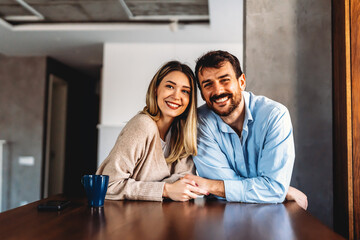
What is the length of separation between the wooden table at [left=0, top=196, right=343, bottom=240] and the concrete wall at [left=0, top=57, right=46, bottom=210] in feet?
14.3

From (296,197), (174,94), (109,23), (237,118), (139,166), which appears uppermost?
(109,23)

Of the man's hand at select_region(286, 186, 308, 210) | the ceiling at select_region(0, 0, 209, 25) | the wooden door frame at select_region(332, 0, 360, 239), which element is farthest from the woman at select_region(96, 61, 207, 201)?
the ceiling at select_region(0, 0, 209, 25)

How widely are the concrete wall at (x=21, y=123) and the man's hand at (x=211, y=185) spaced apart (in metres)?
4.37

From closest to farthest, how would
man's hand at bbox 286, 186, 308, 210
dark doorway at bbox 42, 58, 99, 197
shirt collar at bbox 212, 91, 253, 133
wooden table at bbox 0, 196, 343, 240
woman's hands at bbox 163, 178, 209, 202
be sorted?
wooden table at bbox 0, 196, 343, 240, woman's hands at bbox 163, 178, 209, 202, man's hand at bbox 286, 186, 308, 210, shirt collar at bbox 212, 91, 253, 133, dark doorway at bbox 42, 58, 99, 197

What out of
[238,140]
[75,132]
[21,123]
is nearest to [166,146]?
[238,140]

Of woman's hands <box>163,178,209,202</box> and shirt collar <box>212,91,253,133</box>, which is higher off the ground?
shirt collar <box>212,91,253,133</box>

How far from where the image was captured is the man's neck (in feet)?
5.10

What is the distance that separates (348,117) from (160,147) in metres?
0.83

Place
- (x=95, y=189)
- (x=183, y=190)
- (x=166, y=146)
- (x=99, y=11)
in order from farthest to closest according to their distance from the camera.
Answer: (x=99, y=11)
(x=166, y=146)
(x=183, y=190)
(x=95, y=189)

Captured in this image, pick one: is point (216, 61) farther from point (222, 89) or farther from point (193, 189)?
point (193, 189)

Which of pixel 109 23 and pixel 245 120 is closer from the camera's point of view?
pixel 245 120

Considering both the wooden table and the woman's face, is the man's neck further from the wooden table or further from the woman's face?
the wooden table

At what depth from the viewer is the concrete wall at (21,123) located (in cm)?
507

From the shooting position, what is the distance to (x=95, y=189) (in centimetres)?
111
